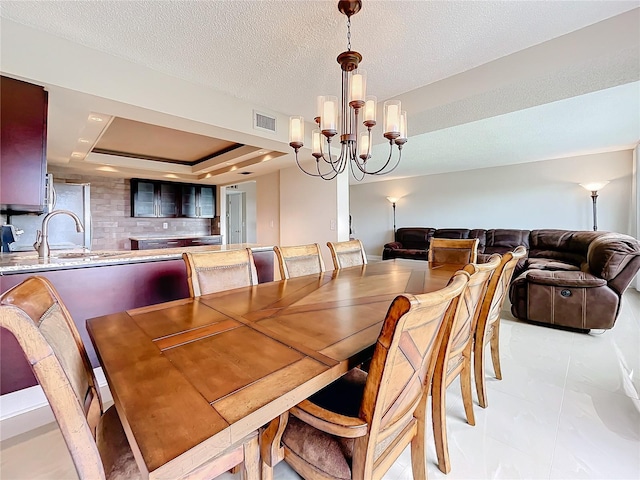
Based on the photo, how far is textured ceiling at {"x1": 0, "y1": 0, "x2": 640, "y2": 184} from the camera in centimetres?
170

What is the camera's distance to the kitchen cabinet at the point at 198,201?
6.06 metres

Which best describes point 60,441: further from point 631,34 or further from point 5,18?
point 631,34

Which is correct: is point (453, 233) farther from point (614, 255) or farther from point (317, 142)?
point (317, 142)

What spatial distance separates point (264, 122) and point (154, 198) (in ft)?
12.3

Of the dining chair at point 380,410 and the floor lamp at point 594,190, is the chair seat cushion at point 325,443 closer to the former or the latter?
the dining chair at point 380,410

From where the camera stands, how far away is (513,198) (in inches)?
241

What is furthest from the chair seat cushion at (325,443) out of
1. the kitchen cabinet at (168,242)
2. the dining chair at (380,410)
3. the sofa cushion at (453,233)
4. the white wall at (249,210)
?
the white wall at (249,210)

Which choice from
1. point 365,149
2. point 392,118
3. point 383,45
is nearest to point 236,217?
point 365,149

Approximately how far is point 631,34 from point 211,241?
19.6 feet

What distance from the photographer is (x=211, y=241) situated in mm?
5938

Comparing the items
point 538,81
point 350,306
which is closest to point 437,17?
point 538,81

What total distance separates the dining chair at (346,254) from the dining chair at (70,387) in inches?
71.0

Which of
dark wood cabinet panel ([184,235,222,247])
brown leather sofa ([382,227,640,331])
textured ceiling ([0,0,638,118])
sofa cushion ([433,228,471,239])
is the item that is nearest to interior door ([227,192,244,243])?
dark wood cabinet panel ([184,235,222,247])

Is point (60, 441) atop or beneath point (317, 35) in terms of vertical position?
beneath
